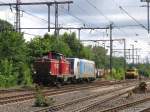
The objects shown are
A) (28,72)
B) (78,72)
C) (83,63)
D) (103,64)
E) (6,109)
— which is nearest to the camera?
(6,109)

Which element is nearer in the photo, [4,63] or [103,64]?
[4,63]

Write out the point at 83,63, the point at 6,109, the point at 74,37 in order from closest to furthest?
the point at 6,109 < the point at 83,63 < the point at 74,37

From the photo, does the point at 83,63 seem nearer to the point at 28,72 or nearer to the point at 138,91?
the point at 28,72

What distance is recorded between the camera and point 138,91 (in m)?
37.9

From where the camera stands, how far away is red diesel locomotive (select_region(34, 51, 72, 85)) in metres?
43.1

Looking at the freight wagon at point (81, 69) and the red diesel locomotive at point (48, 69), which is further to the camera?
the freight wagon at point (81, 69)

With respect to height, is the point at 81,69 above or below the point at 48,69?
above

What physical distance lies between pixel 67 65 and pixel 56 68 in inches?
163

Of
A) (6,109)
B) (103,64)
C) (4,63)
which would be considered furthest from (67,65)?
(103,64)

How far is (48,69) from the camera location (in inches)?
1693

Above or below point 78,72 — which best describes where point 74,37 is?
above

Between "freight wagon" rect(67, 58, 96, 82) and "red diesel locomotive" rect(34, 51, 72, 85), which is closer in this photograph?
"red diesel locomotive" rect(34, 51, 72, 85)

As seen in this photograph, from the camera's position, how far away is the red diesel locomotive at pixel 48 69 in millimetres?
43062

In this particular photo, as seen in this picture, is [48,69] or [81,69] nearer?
[48,69]
